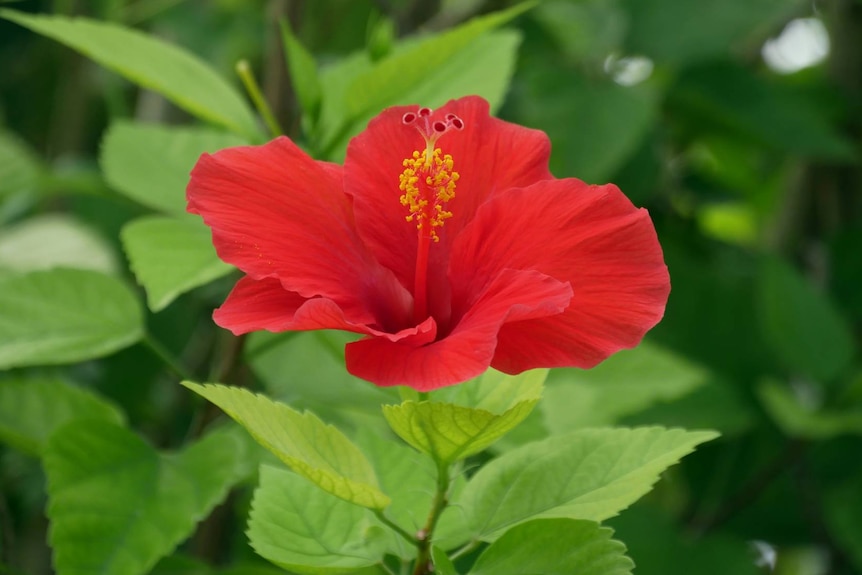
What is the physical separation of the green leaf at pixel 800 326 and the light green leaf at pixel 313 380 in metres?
0.64

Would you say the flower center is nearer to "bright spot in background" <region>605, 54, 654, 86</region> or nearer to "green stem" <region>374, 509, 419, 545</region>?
"green stem" <region>374, 509, 419, 545</region>

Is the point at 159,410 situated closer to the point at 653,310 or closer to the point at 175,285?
the point at 175,285

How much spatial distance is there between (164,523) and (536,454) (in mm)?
254

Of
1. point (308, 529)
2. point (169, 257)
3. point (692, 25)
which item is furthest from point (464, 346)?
point (692, 25)

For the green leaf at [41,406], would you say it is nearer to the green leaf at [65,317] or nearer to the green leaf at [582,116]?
the green leaf at [65,317]

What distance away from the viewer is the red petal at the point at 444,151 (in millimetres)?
607

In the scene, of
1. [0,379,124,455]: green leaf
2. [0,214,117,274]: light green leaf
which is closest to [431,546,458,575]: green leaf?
[0,379,124,455]: green leaf

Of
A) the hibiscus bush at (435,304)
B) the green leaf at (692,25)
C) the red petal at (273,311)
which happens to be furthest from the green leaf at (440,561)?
the green leaf at (692,25)

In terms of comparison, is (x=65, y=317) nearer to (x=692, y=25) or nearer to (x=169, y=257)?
(x=169, y=257)

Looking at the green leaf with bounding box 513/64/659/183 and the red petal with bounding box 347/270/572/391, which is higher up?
the red petal with bounding box 347/270/572/391

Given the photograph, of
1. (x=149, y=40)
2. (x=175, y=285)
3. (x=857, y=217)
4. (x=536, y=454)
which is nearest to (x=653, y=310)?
(x=536, y=454)

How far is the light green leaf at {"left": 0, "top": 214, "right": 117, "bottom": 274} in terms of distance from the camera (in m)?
1.11

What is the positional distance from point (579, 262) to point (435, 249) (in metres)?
0.11

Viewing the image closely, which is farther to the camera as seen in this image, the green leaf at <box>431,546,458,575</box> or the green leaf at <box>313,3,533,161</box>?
the green leaf at <box>313,3,533,161</box>
